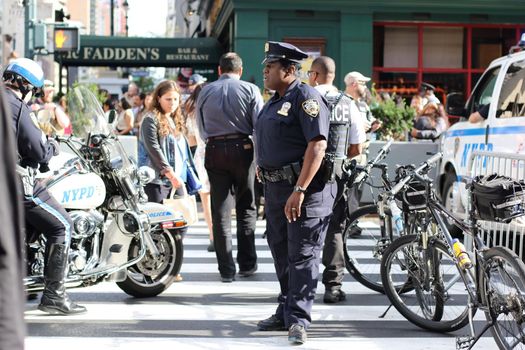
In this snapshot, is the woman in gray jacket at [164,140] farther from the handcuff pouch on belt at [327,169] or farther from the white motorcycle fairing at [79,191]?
the handcuff pouch on belt at [327,169]

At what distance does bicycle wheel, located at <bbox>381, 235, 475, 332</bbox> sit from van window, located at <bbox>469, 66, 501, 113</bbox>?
4519mm

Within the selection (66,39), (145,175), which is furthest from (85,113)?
(66,39)

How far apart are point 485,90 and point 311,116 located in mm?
5534

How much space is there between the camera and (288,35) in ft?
74.6

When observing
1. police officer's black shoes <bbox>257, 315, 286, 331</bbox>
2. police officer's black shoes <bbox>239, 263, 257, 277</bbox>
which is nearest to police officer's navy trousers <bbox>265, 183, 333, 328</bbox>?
police officer's black shoes <bbox>257, 315, 286, 331</bbox>

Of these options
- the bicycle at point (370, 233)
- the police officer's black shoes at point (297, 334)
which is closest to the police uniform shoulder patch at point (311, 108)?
the police officer's black shoes at point (297, 334)

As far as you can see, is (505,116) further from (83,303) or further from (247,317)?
(83,303)

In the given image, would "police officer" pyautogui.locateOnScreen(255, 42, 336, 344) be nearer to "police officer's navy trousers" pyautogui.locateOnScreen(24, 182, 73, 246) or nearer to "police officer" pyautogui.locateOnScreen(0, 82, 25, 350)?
"police officer's navy trousers" pyautogui.locateOnScreen(24, 182, 73, 246)

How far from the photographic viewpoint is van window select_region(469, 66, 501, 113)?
35.3 feet

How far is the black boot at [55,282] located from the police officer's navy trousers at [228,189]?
1.97 meters

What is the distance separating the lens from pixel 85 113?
7270 millimetres

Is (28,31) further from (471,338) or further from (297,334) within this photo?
(471,338)

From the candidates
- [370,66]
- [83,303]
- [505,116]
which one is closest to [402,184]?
[83,303]

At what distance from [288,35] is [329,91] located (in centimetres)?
1544
